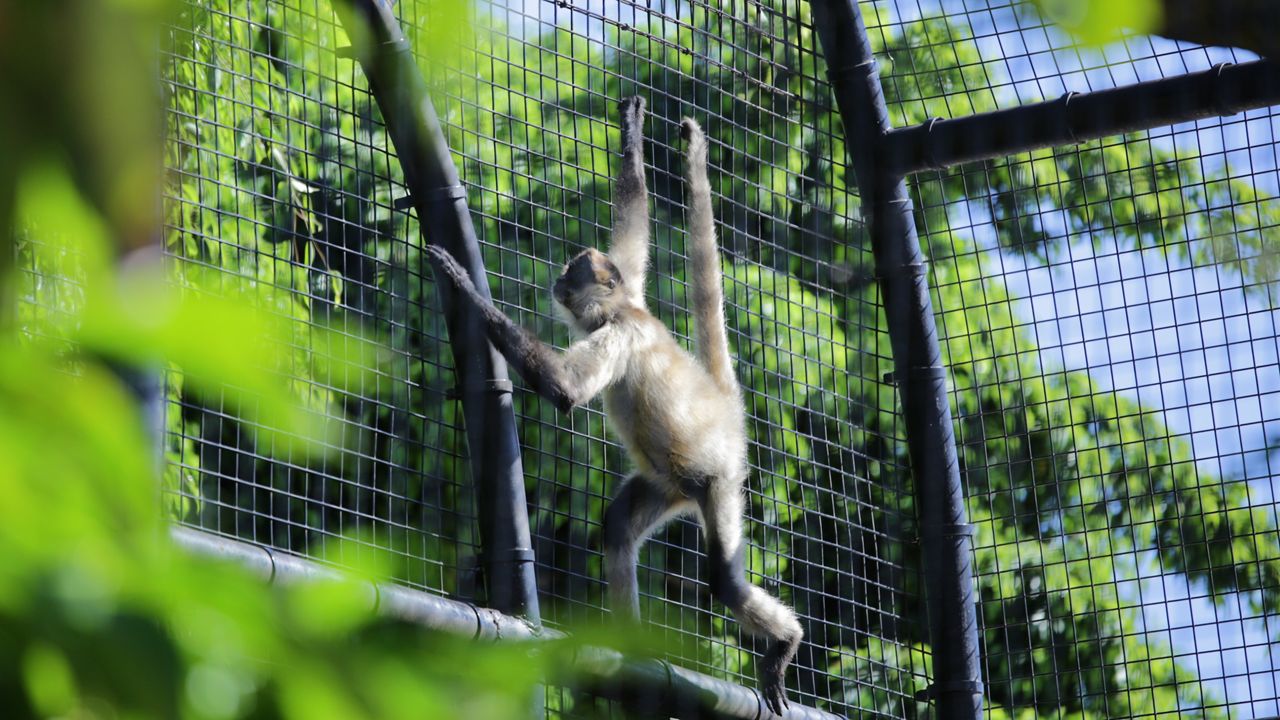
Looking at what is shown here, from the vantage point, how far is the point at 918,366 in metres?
3.68

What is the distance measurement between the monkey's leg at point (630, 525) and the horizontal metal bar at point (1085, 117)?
1.32 metres

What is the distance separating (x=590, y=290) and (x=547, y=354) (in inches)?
28.4

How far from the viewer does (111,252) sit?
0.47 metres

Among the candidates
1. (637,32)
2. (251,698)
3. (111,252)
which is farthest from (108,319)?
(637,32)

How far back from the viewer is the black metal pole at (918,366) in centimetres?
359

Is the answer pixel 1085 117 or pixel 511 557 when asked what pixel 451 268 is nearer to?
pixel 511 557

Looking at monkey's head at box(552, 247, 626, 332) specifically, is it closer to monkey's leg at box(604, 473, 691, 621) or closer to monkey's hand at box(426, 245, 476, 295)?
monkey's leg at box(604, 473, 691, 621)

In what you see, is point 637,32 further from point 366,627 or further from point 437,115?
point 366,627

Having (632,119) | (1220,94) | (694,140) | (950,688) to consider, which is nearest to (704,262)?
(694,140)

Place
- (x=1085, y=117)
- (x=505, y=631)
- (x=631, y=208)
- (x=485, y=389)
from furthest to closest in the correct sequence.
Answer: (x=631, y=208)
(x=1085, y=117)
(x=485, y=389)
(x=505, y=631)

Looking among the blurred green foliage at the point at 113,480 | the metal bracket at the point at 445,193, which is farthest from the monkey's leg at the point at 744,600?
the blurred green foliage at the point at 113,480

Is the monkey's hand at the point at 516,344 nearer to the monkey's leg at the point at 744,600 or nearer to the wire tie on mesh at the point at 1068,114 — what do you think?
the monkey's leg at the point at 744,600

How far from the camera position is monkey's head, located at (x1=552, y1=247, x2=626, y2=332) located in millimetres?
4641

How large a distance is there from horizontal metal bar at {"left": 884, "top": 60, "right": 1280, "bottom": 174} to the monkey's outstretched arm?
1.07 m
